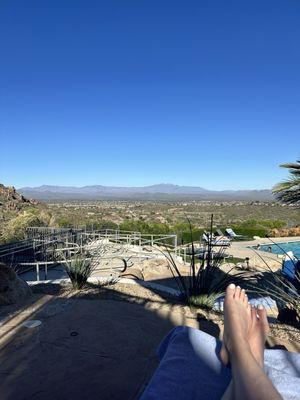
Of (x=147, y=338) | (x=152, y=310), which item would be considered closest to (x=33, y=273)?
(x=152, y=310)

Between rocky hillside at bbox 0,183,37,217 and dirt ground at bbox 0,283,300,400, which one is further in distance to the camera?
rocky hillside at bbox 0,183,37,217

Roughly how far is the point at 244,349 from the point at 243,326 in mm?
260

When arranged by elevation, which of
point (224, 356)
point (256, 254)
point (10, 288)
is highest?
point (224, 356)

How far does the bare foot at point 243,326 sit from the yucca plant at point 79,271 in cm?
317

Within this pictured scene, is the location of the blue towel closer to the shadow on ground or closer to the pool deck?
the shadow on ground

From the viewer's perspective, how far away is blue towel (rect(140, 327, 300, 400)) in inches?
72.7

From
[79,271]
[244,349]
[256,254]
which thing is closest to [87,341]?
[244,349]

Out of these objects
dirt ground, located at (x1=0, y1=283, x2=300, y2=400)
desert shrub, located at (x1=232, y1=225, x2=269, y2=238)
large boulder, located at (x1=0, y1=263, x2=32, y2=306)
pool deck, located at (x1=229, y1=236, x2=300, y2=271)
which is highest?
large boulder, located at (x1=0, y1=263, x2=32, y2=306)

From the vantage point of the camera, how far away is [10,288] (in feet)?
14.1

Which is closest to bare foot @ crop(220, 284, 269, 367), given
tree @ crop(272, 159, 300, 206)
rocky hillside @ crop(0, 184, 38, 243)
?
tree @ crop(272, 159, 300, 206)

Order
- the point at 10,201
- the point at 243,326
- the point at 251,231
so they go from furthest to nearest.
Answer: the point at 251,231, the point at 10,201, the point at 243,326

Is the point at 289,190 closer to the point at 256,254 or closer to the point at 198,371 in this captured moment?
the point at 198,371

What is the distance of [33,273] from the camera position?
856 centimetres

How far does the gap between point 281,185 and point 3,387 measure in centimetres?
475
